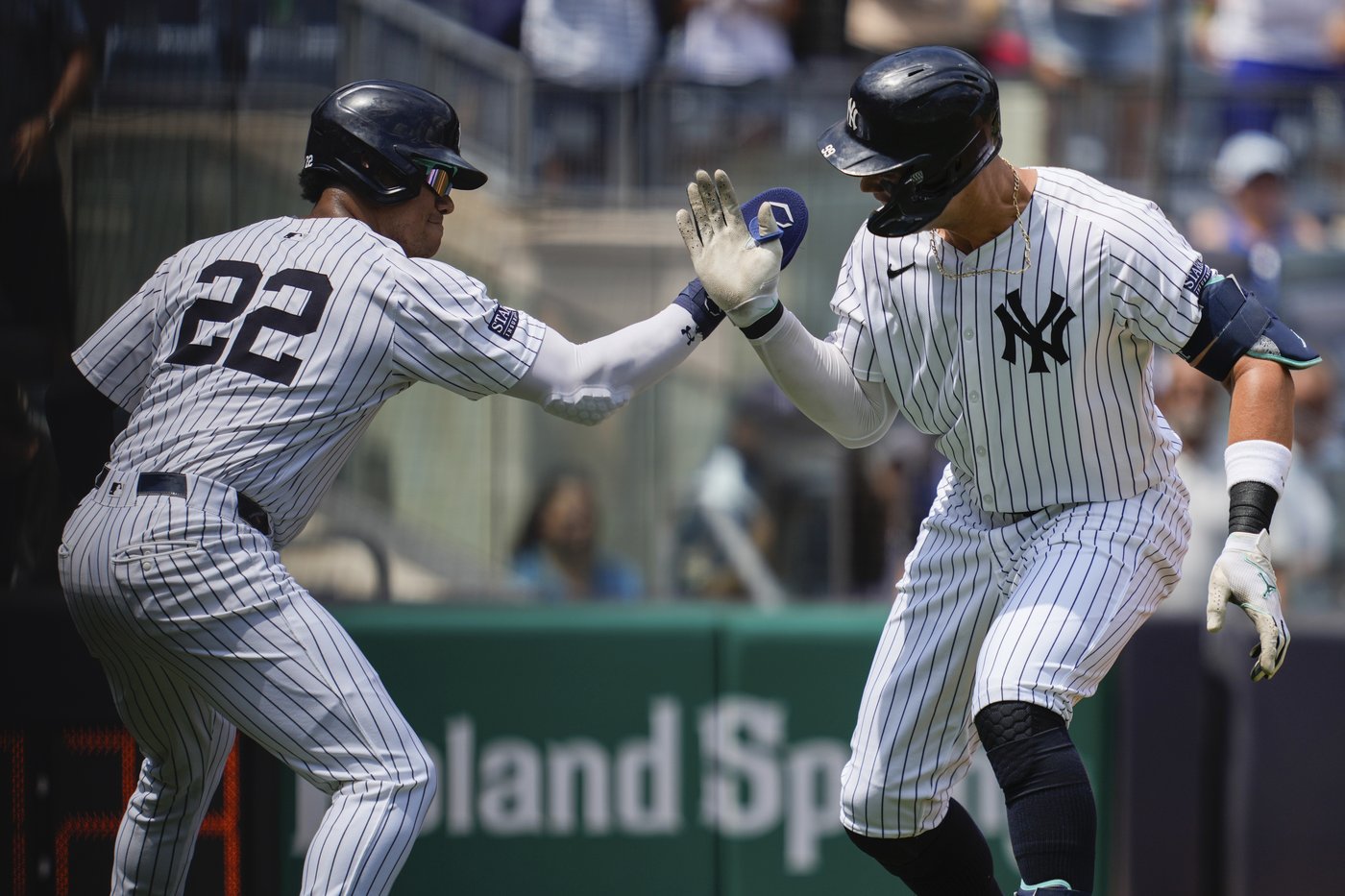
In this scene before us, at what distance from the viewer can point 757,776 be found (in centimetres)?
474

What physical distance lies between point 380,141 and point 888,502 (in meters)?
3.45

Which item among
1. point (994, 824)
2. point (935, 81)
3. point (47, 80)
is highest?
point (47, 80)

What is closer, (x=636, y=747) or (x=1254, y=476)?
(x=1254, y=476)

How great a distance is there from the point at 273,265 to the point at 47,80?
4.78ft

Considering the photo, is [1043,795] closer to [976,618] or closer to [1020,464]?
[976,618]

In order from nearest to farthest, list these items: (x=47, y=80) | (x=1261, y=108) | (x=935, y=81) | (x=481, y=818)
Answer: (x=935, y=81)
(x=47, y=80)
(x=481, y=818)
(x=1261, y=108)

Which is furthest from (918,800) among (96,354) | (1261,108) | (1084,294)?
(1261,108)

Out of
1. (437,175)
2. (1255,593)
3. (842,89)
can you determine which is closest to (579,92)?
(842,89)

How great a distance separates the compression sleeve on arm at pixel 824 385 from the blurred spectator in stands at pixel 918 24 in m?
3.65

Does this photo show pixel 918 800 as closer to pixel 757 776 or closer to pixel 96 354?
pixel 757 776

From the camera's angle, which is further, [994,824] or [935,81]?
[994,824]

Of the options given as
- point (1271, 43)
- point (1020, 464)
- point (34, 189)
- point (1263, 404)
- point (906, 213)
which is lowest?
point (1020, 464)

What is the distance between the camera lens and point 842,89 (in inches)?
262

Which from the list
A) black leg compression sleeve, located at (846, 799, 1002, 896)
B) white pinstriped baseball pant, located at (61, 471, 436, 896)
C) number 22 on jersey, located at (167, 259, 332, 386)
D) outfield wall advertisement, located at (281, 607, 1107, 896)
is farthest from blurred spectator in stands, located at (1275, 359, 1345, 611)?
number 22 on jersey, located at (167, 259, 332, 386)
